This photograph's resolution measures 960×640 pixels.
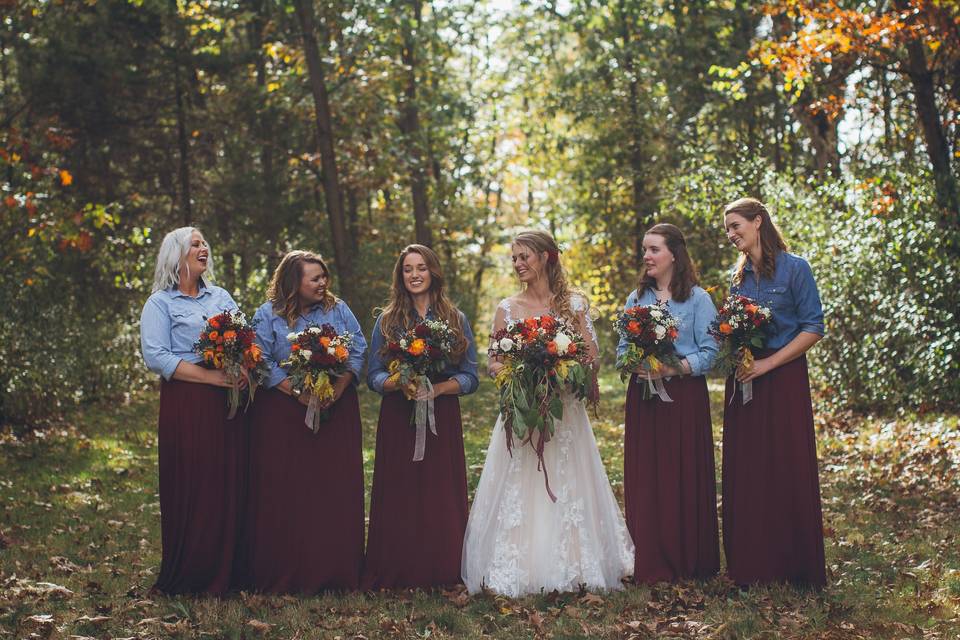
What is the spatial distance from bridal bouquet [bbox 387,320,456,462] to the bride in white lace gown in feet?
1.27

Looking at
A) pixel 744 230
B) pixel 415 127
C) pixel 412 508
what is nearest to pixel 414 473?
pixel 412 508

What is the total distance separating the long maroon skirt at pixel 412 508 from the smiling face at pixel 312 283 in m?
0.87

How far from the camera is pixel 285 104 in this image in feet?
61.9

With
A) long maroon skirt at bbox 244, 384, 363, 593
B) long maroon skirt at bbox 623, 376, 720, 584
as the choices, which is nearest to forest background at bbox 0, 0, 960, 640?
long maroon skirt at bbox 623, 376, 720, 584

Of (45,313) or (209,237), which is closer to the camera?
(45,313)

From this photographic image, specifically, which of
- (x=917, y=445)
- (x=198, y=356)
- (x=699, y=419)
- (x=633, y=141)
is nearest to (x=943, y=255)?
(x=917, y=445)

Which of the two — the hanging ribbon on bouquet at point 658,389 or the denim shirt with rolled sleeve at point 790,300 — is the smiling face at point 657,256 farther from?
the hanging ribbon on bouquet at point 658,389

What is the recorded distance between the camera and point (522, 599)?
6621 millimetres

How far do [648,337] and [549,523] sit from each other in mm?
1471

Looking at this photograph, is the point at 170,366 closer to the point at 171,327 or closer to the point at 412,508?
the point at 171,327

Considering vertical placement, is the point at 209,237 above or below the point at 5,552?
above

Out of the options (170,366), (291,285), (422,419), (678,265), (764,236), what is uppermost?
(764,236)

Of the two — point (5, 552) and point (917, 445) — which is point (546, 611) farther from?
point (917, 445)

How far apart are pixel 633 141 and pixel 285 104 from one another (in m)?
9.97
